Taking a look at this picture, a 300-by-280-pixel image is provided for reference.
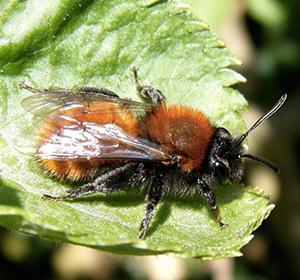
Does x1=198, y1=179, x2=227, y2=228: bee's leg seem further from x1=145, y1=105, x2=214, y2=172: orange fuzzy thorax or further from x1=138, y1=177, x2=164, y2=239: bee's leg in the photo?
x1=138, y1=177, x2=164, y2=239: bee's leg

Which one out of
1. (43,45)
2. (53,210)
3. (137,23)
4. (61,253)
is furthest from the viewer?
(61,253)

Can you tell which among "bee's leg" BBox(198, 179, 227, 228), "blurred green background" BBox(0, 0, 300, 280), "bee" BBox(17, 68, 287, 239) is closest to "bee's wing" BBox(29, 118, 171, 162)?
"bee" BBox(17, 68, 287, 239)

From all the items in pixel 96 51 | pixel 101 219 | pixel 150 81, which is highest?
pixel 96 51

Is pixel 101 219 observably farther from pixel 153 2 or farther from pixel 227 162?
pixel 153 2

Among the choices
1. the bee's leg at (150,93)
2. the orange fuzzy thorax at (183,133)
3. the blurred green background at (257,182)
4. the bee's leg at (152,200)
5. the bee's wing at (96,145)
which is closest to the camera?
Result: the bee's wing at (96,145)

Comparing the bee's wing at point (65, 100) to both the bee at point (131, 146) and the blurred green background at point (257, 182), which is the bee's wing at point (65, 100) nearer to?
the bee at point (131, 146)

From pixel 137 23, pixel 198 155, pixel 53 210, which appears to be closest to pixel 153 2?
pixel 137 23

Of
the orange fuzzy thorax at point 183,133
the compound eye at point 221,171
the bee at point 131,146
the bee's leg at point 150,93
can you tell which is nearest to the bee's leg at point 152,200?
the bee at point 131,146
